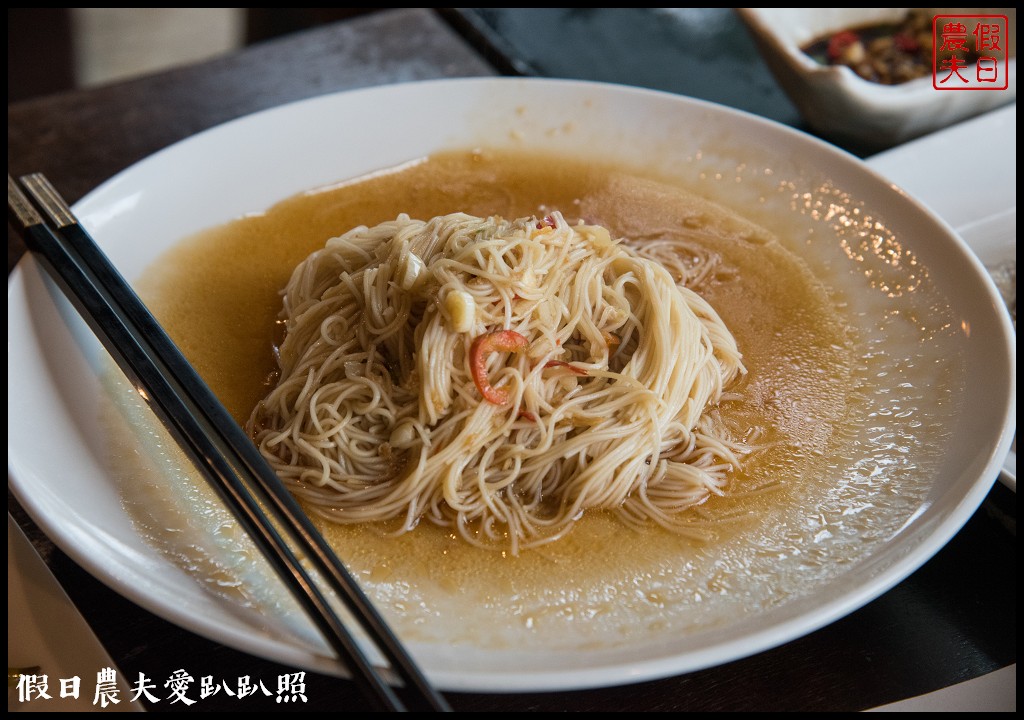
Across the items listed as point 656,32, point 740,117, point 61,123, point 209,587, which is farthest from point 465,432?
point 656,32

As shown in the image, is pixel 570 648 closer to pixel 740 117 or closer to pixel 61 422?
pixel 61 422

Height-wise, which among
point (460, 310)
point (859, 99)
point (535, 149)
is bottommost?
point (460, 310)

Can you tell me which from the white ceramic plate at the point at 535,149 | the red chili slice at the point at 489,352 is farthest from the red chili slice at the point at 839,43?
the red chili slice at the point at 489,352
